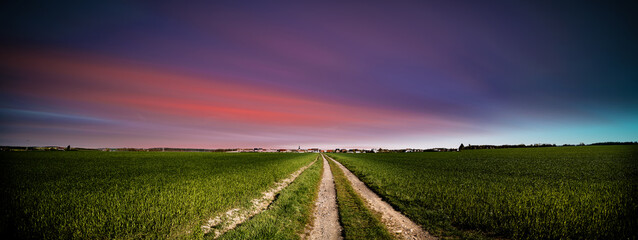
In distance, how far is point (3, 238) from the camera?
22.0 ft

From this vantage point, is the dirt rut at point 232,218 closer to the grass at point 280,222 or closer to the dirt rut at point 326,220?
the grass at point 280,222

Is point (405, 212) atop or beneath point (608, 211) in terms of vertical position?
beneath

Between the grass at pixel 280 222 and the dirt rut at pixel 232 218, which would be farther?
the dirt rut at pixel 232 218

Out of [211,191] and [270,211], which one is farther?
[211,191]

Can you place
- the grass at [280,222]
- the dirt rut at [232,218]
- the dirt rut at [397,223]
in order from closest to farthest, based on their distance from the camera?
the grass at [280,222] → the dirt rut at [397,223] → the dirt rut at [232,218]

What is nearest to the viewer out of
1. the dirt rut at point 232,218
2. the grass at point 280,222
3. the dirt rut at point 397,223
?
the grass at point 280,222

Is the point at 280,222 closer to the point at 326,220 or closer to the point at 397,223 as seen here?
the point at 326,220

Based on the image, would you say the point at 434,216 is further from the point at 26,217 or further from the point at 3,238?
the point at 26,217

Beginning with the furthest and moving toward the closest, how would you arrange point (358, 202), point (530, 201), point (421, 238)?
point (358, 202)
point (530, 201)
point (421, 238)

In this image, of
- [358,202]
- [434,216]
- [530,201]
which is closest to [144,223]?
[358,202]

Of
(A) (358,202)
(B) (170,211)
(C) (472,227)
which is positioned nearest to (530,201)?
(C) (472,227)

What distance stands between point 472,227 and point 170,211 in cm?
1404

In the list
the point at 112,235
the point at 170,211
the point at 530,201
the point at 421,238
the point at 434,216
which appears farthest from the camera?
the point at 530,201

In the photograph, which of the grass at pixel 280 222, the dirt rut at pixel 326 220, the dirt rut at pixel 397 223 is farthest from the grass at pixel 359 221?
the grass at pixel 280 222
